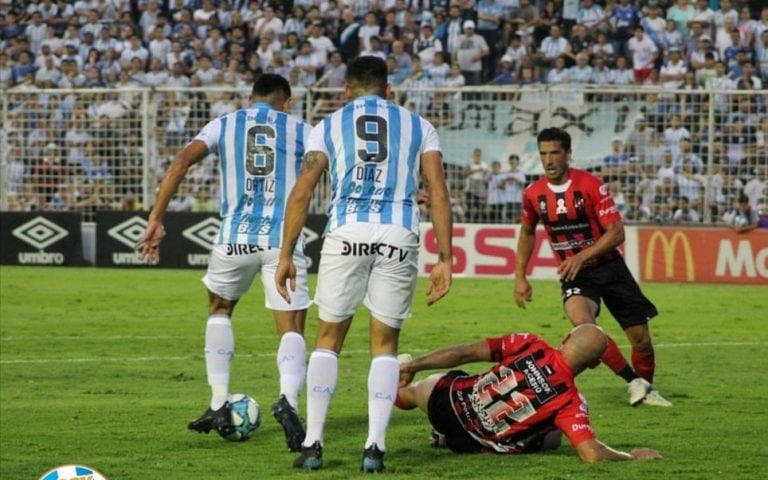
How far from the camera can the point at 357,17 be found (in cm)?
2908

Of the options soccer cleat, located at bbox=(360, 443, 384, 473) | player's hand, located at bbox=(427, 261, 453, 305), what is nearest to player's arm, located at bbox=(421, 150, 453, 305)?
player's hand, located at bbox=(427, 261, 453, 305)

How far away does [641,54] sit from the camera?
26.1 m

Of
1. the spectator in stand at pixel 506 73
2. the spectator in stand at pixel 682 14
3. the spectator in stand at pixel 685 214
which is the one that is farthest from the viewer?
the spectator in stand at pixel 682 14

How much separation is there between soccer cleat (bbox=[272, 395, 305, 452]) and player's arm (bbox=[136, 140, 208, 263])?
1.33m

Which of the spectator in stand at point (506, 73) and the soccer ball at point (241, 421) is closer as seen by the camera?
the soccer ball at point (241, 421)

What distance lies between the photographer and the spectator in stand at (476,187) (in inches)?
938

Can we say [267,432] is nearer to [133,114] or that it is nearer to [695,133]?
[695,133]

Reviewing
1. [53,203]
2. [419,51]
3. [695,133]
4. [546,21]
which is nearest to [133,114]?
[53,203]

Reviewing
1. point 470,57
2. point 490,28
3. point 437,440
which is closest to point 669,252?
point 470,57

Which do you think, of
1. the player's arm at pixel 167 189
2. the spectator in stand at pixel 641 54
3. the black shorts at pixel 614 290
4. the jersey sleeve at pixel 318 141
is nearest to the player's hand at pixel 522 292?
the black shorts at pixel 614 290

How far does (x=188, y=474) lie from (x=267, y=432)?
173 centimetres

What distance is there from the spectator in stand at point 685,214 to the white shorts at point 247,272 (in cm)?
1396

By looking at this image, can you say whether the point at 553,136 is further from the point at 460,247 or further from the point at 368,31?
the point at 368,31

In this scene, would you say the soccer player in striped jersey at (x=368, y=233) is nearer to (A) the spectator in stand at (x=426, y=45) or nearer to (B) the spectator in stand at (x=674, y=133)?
(B) the spectator in stand at (x=674, y=133)
